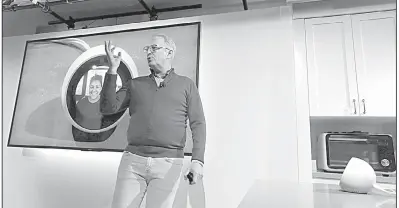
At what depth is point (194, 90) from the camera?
189cm

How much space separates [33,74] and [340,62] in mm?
2201

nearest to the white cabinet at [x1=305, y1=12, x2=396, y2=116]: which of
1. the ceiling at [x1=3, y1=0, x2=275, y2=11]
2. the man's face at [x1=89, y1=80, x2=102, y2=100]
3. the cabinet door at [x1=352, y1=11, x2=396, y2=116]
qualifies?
the cabinet door at [x1=352, y1=11, x2=396, y2=116]

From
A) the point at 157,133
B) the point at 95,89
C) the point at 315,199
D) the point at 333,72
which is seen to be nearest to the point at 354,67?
the point at 333,72

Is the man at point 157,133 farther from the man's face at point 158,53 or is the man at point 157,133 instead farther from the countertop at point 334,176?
the countertop at point 334,176

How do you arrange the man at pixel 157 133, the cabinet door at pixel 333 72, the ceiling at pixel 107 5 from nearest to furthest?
the man at pixel 157 133 < the cabinet door at pixel 333 72 < the ceiling at pixel 107 5

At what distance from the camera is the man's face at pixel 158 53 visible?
6.41 feet

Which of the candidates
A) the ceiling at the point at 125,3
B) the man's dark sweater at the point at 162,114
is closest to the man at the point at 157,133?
the man's dark sweater at the point at 162,114

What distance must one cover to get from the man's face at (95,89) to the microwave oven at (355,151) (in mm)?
1536

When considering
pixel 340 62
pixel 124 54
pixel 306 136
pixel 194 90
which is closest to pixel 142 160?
pixel 194 90

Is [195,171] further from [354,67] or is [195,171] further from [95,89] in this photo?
[354,67]

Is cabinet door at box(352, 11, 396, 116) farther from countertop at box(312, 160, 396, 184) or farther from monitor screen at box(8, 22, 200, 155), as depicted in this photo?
monitor screen at box(8, 22, 200, 155)

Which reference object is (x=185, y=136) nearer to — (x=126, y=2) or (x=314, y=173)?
(x=314, y=173)

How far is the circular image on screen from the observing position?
2.00 meters

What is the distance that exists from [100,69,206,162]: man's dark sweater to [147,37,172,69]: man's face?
94mm
